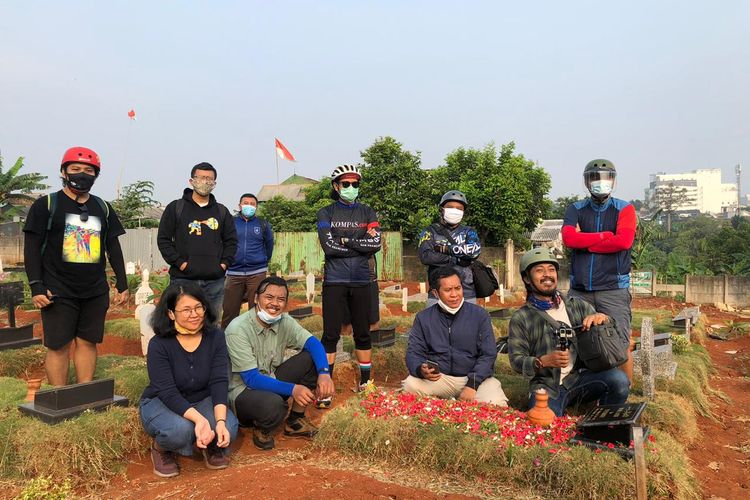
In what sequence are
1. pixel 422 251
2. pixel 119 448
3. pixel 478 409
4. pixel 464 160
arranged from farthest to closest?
pixel 464 160
pixel 422 251
pixel 478 409
pixel 119 448

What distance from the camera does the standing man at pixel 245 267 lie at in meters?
6.78

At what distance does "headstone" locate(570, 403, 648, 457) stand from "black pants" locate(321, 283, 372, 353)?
7.10ft

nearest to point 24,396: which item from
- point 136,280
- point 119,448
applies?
point 119,448

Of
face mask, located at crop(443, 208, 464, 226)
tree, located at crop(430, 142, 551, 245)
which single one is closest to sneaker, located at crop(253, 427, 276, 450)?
face mask, located at crop(443, 208, 464, 226)

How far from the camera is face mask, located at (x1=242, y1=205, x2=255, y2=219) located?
23.6 feet

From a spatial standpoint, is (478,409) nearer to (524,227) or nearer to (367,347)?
(367,347)

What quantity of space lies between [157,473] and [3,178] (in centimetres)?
2827

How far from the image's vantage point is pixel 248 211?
23.7 feet

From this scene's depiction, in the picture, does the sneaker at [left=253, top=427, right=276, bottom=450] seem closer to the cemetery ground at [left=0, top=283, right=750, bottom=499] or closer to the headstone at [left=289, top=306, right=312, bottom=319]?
the cemetery ground at [left=0, top=283, right=750, bottom=499]

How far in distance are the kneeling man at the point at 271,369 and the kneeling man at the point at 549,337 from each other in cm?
154

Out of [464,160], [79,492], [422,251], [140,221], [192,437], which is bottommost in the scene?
[79,492]

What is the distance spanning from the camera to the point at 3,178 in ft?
84.5

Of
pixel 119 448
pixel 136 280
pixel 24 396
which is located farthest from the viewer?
pixel 136 280

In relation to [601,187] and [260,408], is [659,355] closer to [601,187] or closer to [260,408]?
[601,187]
